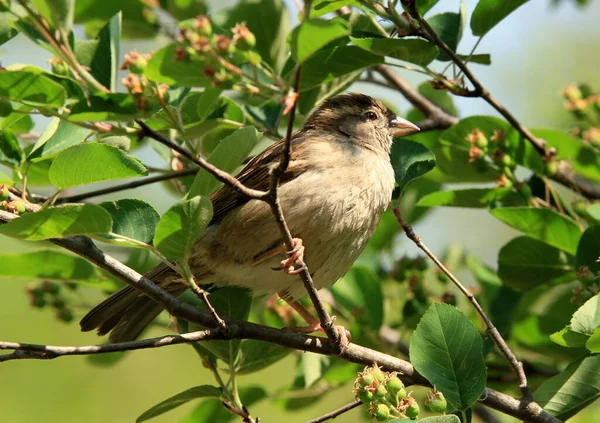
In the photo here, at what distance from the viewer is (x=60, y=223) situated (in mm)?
2301

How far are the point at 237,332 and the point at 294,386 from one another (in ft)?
3.75

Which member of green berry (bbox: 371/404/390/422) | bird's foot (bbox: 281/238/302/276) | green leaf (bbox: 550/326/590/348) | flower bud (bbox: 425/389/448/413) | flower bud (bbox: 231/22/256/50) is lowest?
green leaf (bbox: 550/326/590/348)

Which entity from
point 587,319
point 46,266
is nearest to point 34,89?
point 46,266

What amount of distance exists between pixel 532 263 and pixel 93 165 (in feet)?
6.12

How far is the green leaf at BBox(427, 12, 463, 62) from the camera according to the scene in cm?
333

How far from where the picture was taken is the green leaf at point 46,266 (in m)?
3.13

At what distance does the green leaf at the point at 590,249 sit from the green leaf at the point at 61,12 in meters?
2.00

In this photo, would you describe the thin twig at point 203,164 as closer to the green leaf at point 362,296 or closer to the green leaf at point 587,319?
the green leaf at point 587,319

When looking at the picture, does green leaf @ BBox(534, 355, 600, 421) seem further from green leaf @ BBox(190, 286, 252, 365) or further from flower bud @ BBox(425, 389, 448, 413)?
green leaf @ BBox(190, 286, 252, 365)

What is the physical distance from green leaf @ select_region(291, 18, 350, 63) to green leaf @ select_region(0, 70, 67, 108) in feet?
2.24

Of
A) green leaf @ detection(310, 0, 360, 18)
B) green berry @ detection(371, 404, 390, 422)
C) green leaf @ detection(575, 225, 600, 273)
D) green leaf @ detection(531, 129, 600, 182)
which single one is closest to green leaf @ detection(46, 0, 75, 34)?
green leaf @ detection(310, 0, 360, 18)

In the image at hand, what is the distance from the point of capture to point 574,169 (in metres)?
3.73

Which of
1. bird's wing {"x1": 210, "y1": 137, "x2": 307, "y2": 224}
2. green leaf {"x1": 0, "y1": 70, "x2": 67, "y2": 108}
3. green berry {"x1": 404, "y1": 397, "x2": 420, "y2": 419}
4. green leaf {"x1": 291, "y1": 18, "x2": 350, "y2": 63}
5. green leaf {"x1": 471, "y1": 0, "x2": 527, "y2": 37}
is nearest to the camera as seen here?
green leaf {"x1": 291, "y1": 18, "x2": 350, "y2": 63}

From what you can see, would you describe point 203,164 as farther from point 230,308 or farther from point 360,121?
point 360,121
